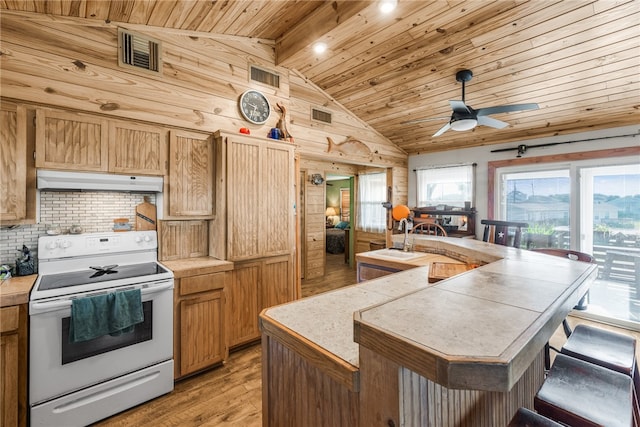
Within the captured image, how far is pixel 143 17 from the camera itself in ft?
8.33

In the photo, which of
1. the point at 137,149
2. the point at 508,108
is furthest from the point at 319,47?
the point at 137,149

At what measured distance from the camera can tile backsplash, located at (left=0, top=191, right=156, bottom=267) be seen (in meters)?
2.20

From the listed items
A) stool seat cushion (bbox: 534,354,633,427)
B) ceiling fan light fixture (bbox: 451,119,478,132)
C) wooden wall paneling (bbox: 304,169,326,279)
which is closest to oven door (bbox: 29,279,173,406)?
stool seat cushion (bbox: 534,354,633,427)

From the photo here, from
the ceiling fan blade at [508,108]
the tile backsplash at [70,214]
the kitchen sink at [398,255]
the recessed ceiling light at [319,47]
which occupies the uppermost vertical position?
the recessed ceiling light at [319,47]

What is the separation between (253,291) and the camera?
3.03 meters

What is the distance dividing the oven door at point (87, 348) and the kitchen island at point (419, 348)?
1381 mm

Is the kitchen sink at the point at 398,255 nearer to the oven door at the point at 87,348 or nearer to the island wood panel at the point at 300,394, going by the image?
the island wood panel at the point at 300,394

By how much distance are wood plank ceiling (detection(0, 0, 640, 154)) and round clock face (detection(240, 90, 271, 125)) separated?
550 mm

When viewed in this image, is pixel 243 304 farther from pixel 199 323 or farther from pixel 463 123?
pixel 463 123

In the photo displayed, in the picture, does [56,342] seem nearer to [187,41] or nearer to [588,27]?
[187,41]

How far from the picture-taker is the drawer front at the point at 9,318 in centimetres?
170

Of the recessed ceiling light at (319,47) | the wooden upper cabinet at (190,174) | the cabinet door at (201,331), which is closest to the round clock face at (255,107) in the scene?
the wooden upper cabinet at (190,174)

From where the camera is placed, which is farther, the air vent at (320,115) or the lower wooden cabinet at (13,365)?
the air vent at (320,115)

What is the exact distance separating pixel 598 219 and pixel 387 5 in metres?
3.87
